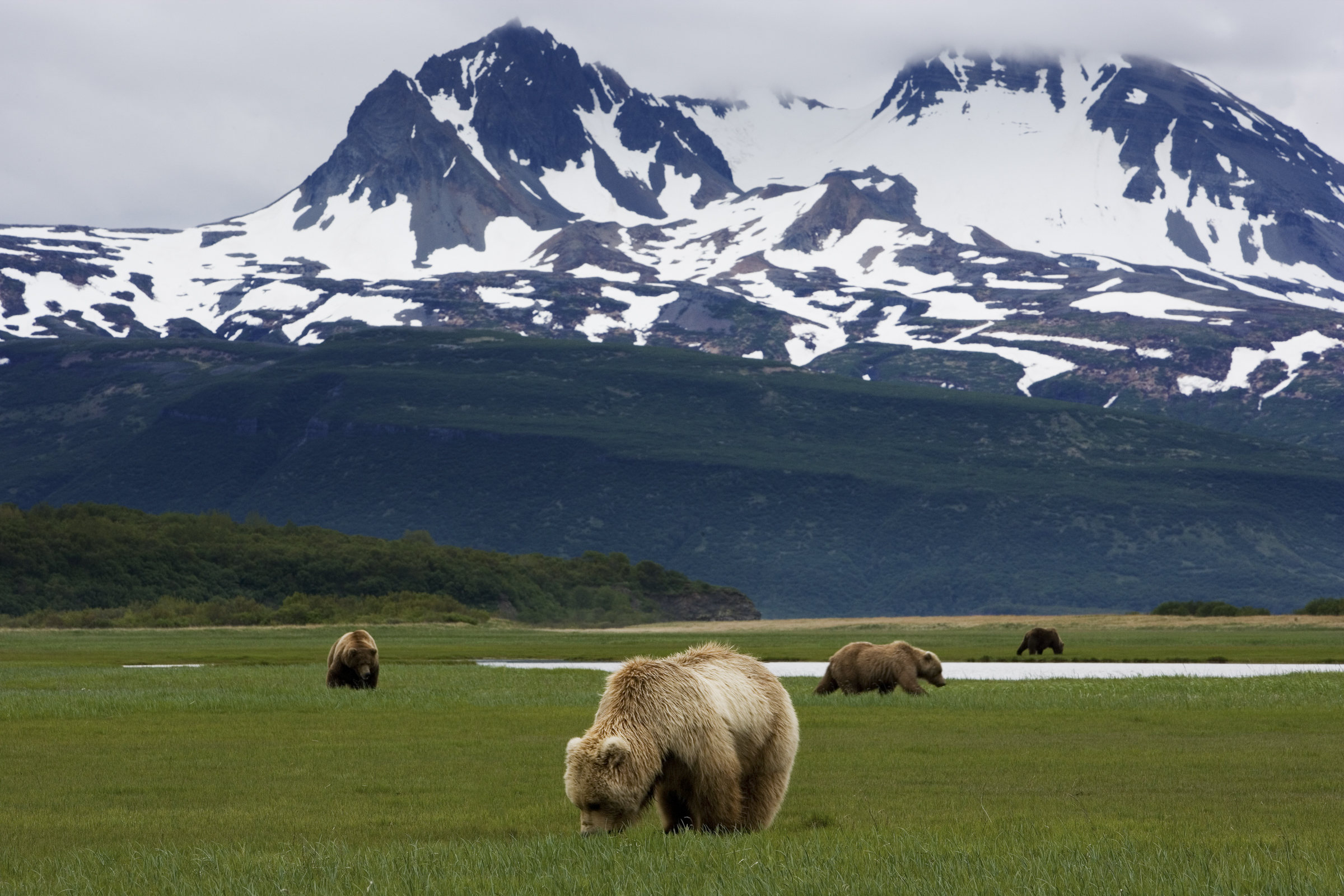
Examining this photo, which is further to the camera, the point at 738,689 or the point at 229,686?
the point at 229,686

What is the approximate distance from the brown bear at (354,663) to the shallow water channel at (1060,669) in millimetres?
13613

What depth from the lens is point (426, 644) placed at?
78.8 m

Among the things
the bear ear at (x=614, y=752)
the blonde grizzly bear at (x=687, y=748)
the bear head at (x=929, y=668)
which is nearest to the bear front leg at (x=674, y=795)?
the blonde grizzly bear at (x=687, y=748)

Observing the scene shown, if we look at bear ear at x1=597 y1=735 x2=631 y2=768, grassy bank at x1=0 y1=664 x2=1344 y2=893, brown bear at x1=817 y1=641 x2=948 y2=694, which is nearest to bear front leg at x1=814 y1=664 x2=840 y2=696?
Result: brown bear at x1=817 y1=641 x2=948 y2=694

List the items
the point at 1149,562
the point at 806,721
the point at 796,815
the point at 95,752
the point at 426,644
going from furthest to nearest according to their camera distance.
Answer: the point at 1149,562
the point at 426,644
the point at 806,721
the point at 95,752
the point at 796,815

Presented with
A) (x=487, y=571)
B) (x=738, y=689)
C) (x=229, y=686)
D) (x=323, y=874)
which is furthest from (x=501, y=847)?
(x=487, y=571)

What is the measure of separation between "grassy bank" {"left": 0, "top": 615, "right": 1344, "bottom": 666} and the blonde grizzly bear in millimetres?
43437

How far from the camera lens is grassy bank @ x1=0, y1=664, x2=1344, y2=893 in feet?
37.3

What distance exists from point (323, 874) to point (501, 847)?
1815 millimetres

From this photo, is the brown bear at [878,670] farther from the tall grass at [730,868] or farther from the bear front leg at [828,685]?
the tall grass at [730,868]

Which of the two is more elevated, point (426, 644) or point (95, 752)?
point (95, 752)

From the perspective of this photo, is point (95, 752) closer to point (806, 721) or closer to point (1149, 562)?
point (806, 721)

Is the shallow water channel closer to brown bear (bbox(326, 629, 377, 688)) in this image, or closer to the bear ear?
brown bear (bbox(326, 629, 377, 688))

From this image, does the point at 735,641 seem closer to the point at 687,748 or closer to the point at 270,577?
the point at 270,577
